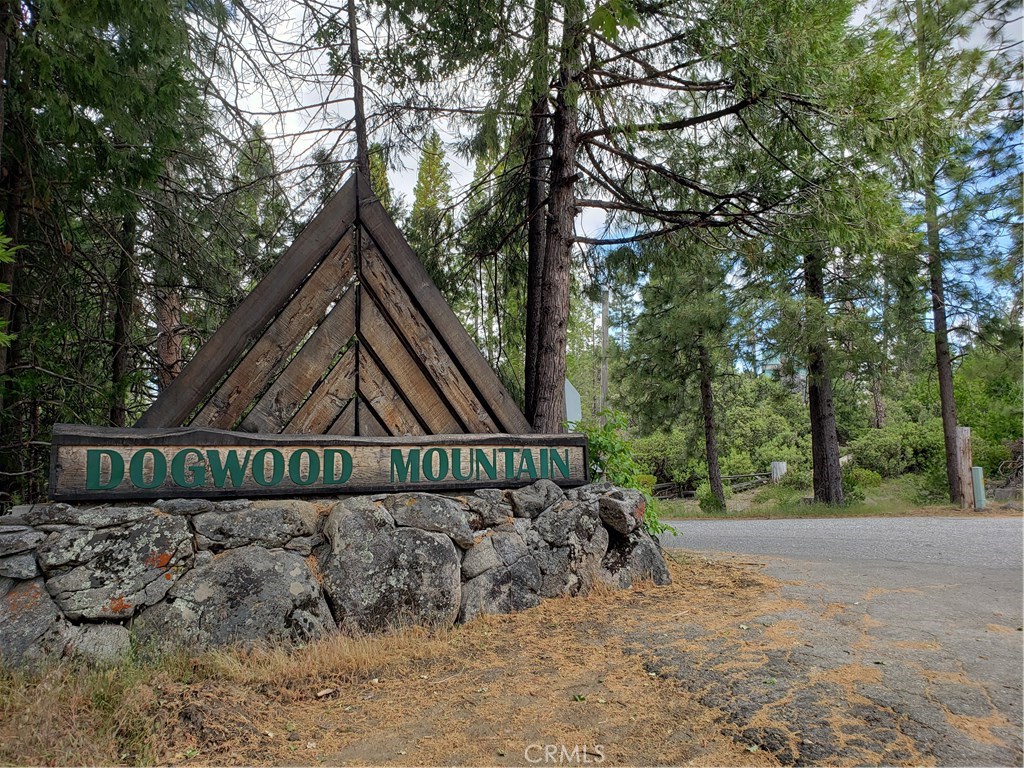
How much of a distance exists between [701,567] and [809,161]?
4.23 m

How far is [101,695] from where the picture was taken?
306 centimetres

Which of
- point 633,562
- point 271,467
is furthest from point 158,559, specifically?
point 633,562

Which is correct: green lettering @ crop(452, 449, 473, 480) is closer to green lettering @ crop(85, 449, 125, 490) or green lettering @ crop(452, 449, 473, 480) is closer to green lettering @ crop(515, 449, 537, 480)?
green lettering @ crop(515, 449, 537, 480)

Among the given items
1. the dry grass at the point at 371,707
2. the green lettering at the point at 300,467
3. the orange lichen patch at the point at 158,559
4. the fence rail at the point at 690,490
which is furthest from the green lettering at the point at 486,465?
the fence rail at the point at 690,490

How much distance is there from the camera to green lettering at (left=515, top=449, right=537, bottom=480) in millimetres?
5479

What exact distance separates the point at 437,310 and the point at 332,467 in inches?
65.8

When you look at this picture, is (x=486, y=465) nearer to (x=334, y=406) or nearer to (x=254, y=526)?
(x=334, y=406)

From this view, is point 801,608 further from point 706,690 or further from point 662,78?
point 662,78

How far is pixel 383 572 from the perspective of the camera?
4371 millimetres

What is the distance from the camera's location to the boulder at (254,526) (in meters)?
4.12

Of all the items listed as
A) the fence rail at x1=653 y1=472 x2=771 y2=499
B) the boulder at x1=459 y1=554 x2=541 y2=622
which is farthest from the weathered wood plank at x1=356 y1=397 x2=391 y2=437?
the fence rail at x1=653 y1=472 x2=771 y2=499

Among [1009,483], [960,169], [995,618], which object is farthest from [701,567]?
[1009,483]

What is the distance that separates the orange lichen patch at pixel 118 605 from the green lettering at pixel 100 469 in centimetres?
73

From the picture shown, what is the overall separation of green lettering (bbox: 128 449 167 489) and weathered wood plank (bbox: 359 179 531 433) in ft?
7.68
